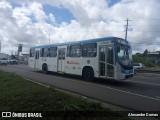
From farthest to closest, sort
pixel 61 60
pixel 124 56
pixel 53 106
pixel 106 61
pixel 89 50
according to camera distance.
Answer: pixel 61 60
pixel 89 50
pixel 124 56
pixel 106 61
pixel 53 106

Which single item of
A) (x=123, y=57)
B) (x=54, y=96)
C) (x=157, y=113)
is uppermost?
(x=123, y=57)

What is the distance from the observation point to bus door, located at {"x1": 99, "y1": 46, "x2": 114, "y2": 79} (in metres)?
14.9

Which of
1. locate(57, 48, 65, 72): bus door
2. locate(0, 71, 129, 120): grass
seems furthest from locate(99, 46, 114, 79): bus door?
locate(0, 71, 129, 120): grass

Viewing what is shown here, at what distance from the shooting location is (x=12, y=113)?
6.45m

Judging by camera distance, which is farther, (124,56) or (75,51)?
(75,51)

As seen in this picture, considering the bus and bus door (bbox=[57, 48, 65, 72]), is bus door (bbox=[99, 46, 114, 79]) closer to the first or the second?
the bus

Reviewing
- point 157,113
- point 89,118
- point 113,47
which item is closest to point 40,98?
point 89,118

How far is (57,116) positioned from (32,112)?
0.87 m

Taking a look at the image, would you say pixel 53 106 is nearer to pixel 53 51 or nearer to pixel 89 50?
pixel 89 50

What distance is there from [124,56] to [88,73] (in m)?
3.21

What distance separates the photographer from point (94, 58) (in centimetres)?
1641

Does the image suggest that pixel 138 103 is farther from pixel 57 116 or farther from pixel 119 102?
pixel 57 116

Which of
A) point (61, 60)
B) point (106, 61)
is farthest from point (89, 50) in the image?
point (61, 60)

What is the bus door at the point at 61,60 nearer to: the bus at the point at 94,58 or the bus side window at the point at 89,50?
the bus at the point at 94,58
